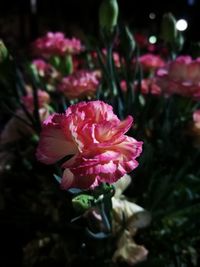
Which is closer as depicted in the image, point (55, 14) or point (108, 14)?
point (108, 14)

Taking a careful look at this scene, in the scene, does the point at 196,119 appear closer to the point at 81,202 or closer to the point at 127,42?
the point at 127,42

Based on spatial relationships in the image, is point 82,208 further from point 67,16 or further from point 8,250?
point 67,16

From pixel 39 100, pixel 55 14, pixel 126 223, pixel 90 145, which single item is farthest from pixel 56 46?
pixel 55 14

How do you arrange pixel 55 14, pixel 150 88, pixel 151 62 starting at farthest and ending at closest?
pixel 55 14, pixel 151 62, pixel 150 88

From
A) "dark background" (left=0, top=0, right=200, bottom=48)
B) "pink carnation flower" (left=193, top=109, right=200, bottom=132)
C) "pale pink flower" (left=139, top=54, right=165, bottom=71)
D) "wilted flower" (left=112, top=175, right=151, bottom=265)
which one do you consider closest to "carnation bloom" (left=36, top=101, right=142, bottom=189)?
"wilted flower" (left=112, top=175, right=151, bottom=265)

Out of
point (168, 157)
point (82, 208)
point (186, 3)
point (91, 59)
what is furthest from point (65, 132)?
point (186, 3)

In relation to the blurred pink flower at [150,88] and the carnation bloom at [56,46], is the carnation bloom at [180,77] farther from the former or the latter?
the carnation bloom at [56,46]
